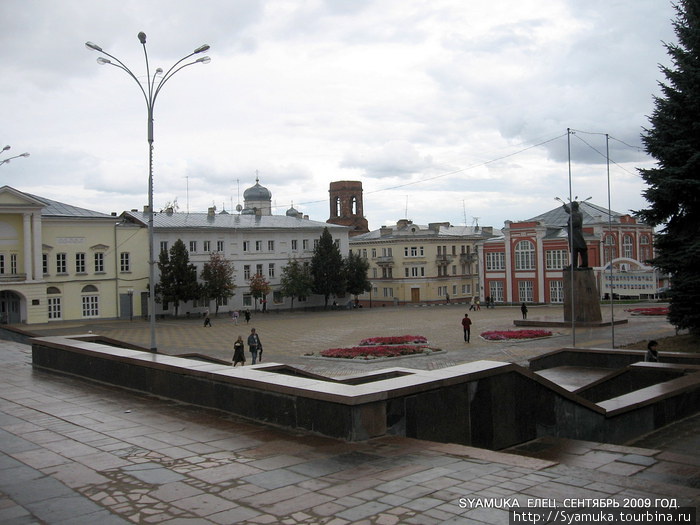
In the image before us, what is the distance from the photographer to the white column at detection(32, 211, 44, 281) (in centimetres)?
4831

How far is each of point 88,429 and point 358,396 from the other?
3.91m

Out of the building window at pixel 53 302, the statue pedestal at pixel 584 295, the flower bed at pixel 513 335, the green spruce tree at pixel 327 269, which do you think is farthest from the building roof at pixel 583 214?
the building window at pixel 53 302

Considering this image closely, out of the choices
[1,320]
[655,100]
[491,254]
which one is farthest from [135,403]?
[491,254]

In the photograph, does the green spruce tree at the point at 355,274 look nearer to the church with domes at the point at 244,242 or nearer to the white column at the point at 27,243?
the church with domes at the point at 244,242

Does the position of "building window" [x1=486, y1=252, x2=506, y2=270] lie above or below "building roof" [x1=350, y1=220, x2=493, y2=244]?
below

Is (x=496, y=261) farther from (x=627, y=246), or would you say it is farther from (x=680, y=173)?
(x=680, y=173)

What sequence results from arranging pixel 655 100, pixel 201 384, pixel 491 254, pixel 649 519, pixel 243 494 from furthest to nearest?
pixel 491 254 < pixel 655 100 < pixel 201 384 < pixel 243 494 < pixel 649 519

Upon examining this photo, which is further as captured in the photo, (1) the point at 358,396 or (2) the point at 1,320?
(2) the point at 1,320

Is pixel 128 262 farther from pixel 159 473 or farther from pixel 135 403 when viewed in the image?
pixel 159 473

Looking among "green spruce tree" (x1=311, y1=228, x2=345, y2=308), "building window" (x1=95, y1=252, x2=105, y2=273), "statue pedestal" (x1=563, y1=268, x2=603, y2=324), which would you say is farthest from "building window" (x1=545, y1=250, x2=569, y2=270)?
"building window" (x1=95, y1=252, x2=105, y2=273)

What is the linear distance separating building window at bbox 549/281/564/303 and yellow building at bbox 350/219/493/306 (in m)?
15.4

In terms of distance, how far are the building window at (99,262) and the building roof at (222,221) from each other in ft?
16.7

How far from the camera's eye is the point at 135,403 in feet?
34.1

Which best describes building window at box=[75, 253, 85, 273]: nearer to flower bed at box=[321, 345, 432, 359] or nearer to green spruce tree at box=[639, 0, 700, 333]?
flower bed at box=[321, 345, 432, 359]
